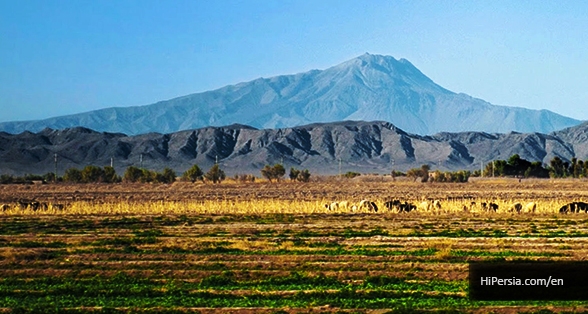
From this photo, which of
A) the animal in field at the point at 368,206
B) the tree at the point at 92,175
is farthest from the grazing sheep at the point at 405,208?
the tree at the point at 92,175

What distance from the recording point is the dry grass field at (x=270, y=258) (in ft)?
52.7

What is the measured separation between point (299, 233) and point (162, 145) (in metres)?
140

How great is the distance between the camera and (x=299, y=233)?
97.8 ft

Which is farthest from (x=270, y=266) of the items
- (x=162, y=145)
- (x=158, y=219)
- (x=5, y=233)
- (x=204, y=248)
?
(x=162, y=145)

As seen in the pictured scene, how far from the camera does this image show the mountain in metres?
152

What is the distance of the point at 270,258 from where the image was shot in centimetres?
2238

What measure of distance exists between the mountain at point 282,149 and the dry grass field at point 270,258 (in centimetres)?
10920

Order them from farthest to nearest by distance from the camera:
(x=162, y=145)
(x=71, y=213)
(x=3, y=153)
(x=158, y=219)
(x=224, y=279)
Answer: (x=162, y=145) → (x=3, y=153) → (x=71, y=213) → (x=158, y=219) → (x=224, y=279)

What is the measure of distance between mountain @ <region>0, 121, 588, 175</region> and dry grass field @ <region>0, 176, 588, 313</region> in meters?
109

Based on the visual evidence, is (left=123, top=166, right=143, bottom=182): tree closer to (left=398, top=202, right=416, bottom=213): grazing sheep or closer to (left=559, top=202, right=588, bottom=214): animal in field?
(left=398, top=202, right=416, bottom=213): grazing sheep

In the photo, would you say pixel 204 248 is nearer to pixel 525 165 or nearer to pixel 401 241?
pixel 401 241

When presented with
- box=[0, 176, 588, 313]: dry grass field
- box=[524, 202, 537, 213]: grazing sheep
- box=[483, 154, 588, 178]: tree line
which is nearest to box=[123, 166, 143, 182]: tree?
box=[483, 154, 588, 178]: tree line

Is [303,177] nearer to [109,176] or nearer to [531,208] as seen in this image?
[109,176]

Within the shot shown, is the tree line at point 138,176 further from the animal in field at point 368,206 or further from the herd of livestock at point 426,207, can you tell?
the animal in field at point 368,206
